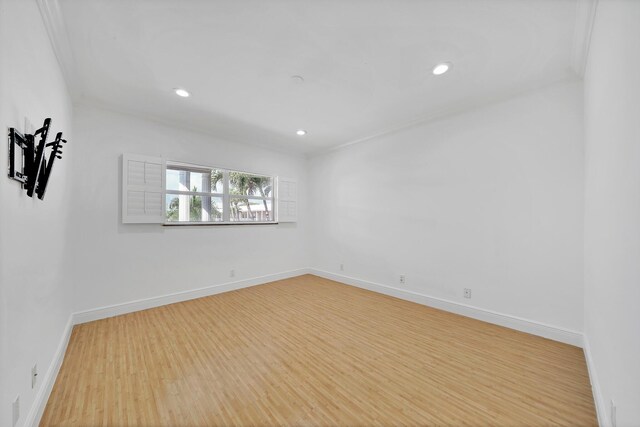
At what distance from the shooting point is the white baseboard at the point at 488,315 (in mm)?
2486

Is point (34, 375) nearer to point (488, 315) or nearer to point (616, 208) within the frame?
point (616, 208)

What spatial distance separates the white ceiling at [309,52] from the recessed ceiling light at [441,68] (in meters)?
0.07

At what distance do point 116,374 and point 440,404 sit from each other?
2488 mm

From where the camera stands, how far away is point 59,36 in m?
1.91

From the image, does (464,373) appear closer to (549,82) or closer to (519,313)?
(519,313)

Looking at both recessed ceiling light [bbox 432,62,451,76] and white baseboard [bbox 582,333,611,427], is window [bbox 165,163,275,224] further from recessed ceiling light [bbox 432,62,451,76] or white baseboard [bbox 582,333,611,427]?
white baseboard [bbox 582,333,611,427]

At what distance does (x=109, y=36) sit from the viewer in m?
1.96

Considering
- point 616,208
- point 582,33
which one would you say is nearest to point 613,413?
point 616,208

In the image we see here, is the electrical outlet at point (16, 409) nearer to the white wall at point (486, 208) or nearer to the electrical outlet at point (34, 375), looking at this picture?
the electrical outlet at point (34, 375)

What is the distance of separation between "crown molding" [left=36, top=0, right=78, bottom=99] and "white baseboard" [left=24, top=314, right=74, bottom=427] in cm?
249

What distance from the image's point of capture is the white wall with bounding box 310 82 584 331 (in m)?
2.52

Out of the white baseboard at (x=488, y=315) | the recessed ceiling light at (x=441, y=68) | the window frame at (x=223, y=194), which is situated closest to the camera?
the recessed ceiling light at (x=441, y=68)

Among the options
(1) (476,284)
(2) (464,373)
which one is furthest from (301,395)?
(1) (476,284)

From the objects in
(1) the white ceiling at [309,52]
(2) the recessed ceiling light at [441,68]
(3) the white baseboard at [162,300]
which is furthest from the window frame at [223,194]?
(2) the recessed ceiling light at [441,68]
